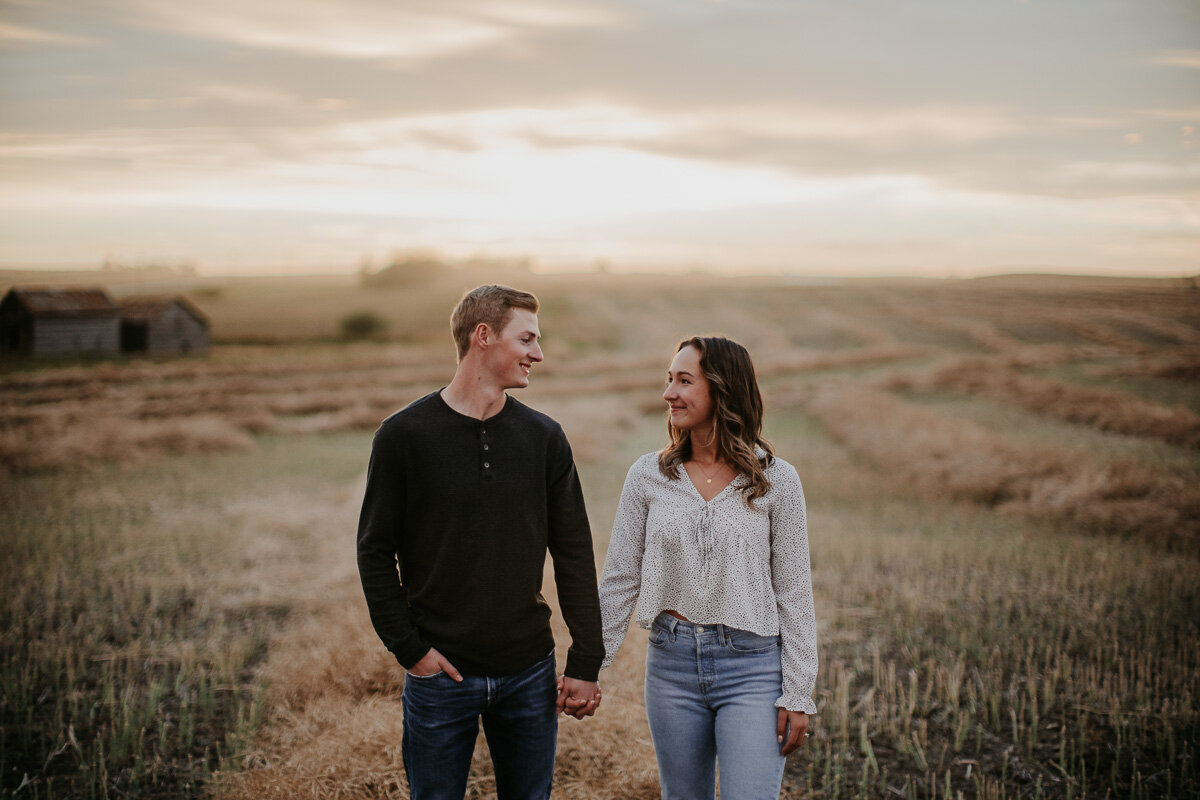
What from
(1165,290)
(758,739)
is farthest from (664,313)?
(758,739)

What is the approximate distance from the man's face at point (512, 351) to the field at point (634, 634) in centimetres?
292

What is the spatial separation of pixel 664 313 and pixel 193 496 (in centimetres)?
4636

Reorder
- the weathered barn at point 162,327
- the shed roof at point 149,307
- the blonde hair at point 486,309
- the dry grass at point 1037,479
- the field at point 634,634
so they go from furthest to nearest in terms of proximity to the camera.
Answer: the shed roof at point 149,307 < the weathered barn at point 162,327 < the dry grass at point 1037,479 < the field at point 634,634 < the blonde hair at point 486,309

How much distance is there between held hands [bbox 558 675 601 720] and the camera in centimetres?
277

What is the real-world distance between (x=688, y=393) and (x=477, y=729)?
1.56m

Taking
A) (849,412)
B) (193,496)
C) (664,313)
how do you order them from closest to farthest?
(193,496) → (849,412) → (664,313)

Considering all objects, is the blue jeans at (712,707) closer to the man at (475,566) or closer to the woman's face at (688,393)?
the man at (475,566)

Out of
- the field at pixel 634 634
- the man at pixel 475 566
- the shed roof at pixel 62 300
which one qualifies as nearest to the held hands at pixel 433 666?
the man at pixel 475 566

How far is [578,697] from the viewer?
277 centimetres

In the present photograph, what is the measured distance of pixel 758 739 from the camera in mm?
2613

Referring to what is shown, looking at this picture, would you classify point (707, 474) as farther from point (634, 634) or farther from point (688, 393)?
point (634, 634)

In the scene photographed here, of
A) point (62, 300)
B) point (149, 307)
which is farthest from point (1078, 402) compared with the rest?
point (62, 300)

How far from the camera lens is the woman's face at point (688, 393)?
9.52 ft

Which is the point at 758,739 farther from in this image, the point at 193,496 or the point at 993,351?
the point at 993,351
